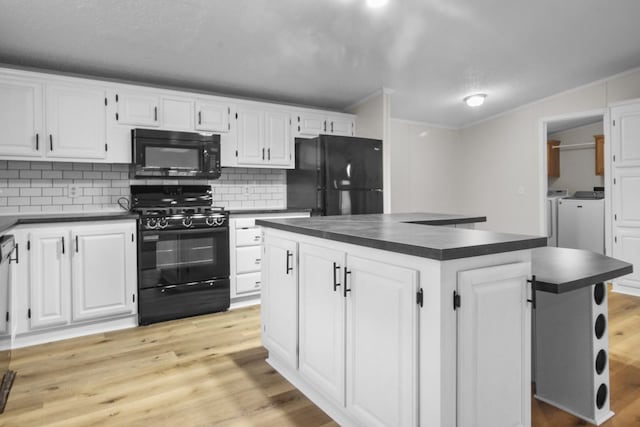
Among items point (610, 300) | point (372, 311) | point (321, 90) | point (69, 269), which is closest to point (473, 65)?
point (321, 90)

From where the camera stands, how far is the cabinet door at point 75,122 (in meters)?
3.18

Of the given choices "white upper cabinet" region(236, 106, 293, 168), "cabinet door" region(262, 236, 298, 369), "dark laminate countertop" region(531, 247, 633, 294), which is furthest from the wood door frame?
"cabinet door" region(262, 236, 298, 369)

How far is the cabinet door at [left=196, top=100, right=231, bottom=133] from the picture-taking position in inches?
151

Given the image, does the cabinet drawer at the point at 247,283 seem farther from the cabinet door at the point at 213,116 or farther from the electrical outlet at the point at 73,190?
the electrical outlet at the point at 73,190

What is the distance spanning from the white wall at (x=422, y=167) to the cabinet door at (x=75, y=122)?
387cm

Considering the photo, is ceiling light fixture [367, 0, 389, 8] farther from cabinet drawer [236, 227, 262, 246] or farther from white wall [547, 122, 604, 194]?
white wall [547, 122, 604, 194]

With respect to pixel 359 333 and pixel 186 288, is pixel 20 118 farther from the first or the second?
pixel 359 333

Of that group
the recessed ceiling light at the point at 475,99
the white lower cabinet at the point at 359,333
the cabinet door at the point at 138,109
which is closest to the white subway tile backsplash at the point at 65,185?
the cabinet door at the point at 138,109

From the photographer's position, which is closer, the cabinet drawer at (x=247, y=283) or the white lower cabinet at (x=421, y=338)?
the white lower cabinet at (x=421, y=338)

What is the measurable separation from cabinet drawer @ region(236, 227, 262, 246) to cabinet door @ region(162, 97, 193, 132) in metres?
1.09

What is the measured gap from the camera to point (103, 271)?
10.4ft

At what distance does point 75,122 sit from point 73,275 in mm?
1251

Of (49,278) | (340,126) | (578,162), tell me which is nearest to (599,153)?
A: (578,162)

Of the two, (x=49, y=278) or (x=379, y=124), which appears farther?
(x=379, y=124)
